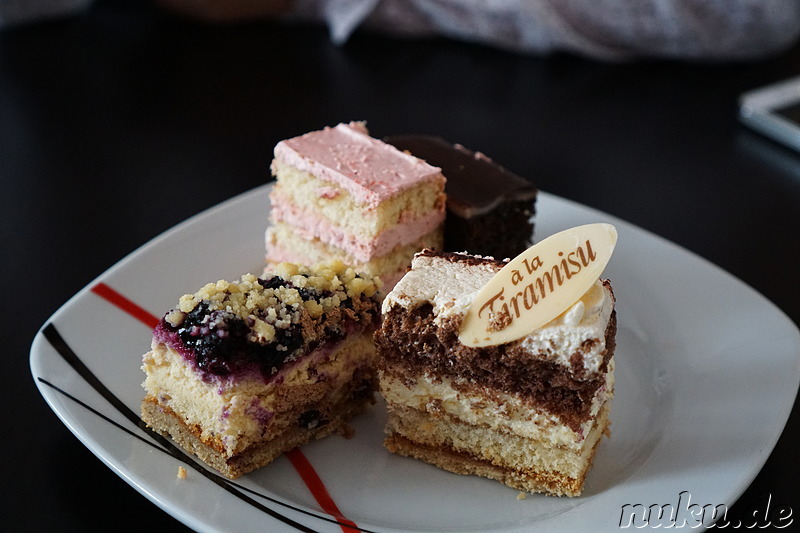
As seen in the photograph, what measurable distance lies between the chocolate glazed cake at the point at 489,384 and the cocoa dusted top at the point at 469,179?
2.23 ft

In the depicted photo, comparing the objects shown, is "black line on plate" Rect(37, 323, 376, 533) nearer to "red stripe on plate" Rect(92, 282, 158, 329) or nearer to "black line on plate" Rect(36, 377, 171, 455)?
"black line on plate" Rect(36, 377, 171, 455)

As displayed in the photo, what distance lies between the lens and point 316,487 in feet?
8.84

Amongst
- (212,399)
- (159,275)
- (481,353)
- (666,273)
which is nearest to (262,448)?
(212,399)

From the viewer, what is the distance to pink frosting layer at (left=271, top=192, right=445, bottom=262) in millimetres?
3270

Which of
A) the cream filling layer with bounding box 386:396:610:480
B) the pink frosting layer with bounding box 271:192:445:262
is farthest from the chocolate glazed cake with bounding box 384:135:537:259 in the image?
the cream filling layer with bounding box 386:396:610:480

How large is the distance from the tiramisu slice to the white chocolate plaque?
1.55 feet

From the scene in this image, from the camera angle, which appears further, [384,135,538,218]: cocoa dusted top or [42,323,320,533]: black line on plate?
[384,135,538,218]: cocoa dusted top

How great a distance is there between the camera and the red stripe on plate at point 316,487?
2.54 metres

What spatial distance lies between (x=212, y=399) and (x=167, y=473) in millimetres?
250

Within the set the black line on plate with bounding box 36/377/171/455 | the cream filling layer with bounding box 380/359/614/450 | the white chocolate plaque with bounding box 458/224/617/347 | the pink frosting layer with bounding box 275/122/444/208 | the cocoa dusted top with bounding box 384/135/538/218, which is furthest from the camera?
the cocoa dusted top with bounding box 384/135/538/218

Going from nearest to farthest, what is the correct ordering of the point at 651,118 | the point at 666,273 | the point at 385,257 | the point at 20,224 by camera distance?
1. the point at 385,257
2. the point at 666,273
3. the point at 20,224
4. the point at 651,118

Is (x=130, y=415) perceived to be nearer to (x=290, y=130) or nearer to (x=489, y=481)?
(x=489, y=481)

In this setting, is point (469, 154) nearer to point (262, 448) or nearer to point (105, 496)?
point (262, 448)

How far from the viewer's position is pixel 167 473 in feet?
8.43
